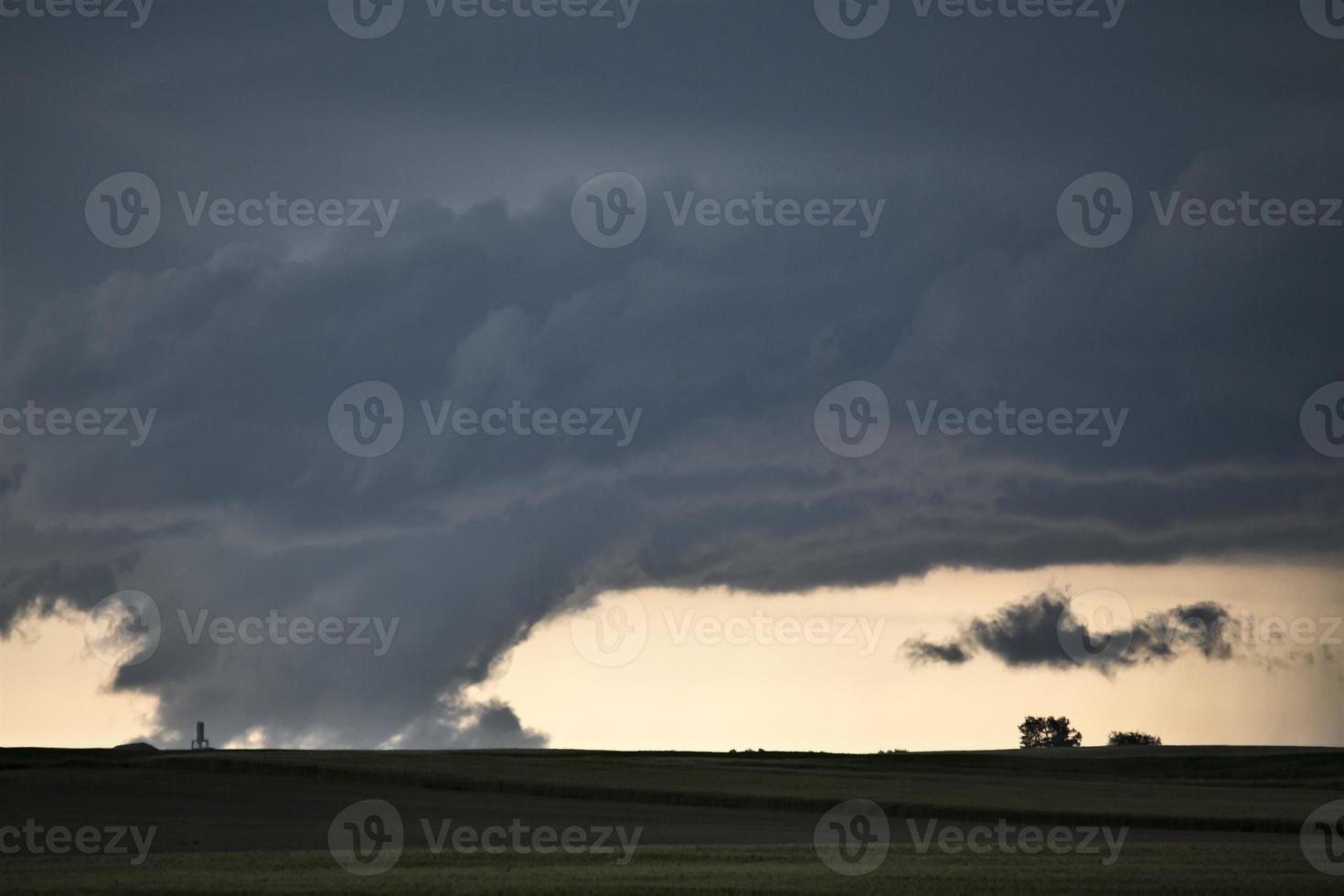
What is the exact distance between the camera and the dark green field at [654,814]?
4162 cm

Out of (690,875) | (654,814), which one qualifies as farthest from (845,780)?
(690,875)

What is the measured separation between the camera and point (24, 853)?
48.6 m

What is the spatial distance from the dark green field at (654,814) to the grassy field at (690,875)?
0.14 meters

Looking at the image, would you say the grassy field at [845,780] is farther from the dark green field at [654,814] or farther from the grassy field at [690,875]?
the grassy field at [690,875]

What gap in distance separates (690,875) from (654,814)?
25.0m

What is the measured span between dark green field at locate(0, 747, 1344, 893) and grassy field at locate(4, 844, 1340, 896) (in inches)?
5.4

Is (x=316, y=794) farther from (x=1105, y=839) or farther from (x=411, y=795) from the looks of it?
(x=1105, y=839)

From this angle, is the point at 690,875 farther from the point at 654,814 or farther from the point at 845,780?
the point at 845,780

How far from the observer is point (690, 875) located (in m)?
43.2

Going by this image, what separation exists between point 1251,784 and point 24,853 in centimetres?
8106

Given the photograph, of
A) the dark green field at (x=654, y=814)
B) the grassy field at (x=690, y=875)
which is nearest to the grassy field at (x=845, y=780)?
the dark green field at (x=654, y=814)

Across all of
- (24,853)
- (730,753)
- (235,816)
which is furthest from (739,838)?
(730,753)

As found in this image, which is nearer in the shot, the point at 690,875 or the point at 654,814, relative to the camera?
the point at 690,875

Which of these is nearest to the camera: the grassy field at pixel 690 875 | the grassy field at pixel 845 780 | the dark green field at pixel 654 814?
the grassy field at pixel 690 875
